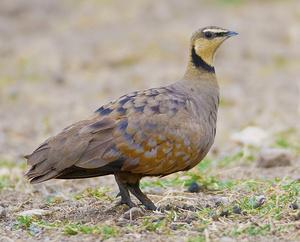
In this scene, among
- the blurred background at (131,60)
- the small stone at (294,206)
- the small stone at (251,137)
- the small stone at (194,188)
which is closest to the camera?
the small stone at (294,206)

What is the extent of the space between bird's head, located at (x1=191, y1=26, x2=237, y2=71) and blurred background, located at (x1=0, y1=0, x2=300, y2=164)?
2.65 meters

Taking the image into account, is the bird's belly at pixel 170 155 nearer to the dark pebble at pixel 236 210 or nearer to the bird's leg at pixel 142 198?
the bird's leg at pixel 142 198

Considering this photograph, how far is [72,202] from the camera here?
671 centimetres

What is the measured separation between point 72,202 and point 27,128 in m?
4.58

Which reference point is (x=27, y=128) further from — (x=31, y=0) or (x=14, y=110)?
(x=31, y=0)

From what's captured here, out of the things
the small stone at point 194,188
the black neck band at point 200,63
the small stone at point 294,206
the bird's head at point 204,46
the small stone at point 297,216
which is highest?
the bird's head at point 204,46

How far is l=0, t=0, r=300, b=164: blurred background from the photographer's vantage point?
36.5 ft

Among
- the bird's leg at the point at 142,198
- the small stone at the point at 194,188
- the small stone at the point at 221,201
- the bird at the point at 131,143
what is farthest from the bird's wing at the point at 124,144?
the small stone at the point at 194,188

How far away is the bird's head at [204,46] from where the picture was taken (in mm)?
6828

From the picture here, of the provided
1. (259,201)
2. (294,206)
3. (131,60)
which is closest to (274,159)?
(259,201)

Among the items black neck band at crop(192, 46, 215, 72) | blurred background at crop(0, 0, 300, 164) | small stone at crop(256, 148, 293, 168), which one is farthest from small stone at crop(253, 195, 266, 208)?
blurred background at crop(0, 0, 300, 164)

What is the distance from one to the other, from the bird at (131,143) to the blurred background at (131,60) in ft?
11.1

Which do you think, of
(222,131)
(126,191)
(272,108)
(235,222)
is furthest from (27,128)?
(235,222)

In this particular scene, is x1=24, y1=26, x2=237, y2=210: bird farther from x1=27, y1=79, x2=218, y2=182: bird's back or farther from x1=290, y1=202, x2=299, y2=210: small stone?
x1=290, y1=202, x2=299, y2=210: small stone
